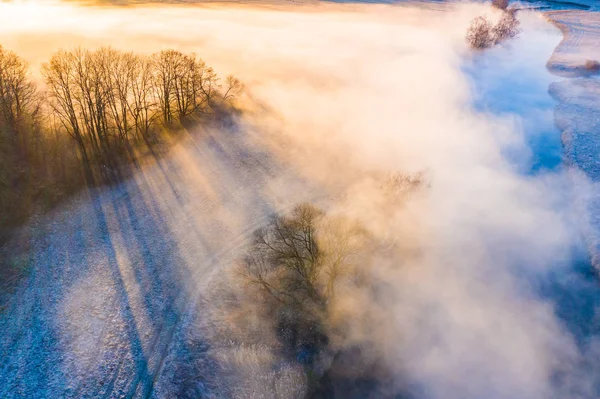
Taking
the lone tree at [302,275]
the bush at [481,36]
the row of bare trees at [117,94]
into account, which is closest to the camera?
the lone tree at [302,275]

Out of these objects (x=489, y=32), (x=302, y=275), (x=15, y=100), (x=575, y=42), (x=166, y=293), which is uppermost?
(x=489, y=32)

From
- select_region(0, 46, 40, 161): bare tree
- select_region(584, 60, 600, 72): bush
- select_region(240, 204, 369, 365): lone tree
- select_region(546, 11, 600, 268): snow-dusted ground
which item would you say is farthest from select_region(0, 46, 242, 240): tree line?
select_region(584, 60, 600, 72): bush

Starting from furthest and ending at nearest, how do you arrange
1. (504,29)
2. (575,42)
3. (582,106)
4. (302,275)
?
(575,42) → (504,29) → (582,106) → (302,275)

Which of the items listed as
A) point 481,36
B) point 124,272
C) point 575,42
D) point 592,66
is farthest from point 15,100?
point 575,42

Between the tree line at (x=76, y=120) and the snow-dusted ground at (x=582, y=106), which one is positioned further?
the snow-dusted ground at (x=582, y=106)

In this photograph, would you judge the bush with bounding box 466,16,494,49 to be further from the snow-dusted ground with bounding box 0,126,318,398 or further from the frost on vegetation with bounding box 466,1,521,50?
the snow-dusted ground with bounding box 0,126,318,398

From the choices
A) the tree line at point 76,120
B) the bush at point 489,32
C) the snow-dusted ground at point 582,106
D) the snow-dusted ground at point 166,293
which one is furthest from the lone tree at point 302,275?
the bush at point 489,32

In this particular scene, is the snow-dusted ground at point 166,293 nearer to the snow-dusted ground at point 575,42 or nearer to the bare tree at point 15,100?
the bare tree at point 15,100

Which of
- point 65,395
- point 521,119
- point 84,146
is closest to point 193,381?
point 65,395

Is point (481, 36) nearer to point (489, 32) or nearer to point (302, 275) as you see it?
point (489, 32)
